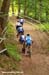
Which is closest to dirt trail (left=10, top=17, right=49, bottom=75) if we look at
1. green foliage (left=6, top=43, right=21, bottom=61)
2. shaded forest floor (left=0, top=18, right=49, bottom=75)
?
shaded forest floor (left=0, top=18, right=49, bottom=75)

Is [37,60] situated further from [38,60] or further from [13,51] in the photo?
[13,51]

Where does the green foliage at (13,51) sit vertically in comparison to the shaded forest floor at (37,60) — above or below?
above

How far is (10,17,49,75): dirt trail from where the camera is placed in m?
18.0

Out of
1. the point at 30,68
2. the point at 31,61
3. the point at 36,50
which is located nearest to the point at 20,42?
the point at 36,50

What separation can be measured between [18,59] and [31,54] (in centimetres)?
249

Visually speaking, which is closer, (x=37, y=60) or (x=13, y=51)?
(x=13, y=51)

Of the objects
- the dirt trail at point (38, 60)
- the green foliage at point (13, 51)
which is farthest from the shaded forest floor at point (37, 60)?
the green foliage at point (13, 51)

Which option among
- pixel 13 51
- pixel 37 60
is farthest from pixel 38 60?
pixel 13 51

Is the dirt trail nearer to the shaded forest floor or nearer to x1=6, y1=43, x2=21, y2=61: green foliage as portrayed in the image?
the shaded forest floor

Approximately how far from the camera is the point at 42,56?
873 inches

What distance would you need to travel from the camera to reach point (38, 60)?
20.8 meters

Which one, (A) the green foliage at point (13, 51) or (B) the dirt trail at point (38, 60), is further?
(A) the green foliage at point (13, 51)

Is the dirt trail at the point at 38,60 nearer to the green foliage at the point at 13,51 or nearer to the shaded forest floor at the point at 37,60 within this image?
the shaded forest floor at the point at 37,60

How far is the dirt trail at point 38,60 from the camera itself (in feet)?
59.1
